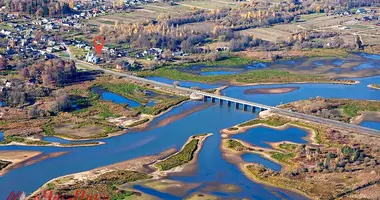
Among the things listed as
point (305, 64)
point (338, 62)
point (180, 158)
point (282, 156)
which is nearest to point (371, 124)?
point (282, 156)

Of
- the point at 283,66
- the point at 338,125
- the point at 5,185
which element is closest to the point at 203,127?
the point at 338,125

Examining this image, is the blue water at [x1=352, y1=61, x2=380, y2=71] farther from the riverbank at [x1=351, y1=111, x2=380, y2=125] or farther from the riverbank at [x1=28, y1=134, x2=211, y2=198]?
the riverbank at [x1=28, y1=134, x2=211, y2=198]

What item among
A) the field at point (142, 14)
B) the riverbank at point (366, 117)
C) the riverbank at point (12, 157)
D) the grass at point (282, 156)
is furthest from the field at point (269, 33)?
the riverbank at point (12, 157)

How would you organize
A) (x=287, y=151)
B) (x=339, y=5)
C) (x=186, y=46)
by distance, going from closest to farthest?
(x=287, y=151) < (x=186, y=46) < (x=339, y=5)

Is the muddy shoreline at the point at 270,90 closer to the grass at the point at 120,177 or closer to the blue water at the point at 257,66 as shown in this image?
the blue water at the point at 257,66

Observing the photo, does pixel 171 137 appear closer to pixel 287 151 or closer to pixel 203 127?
pixel 203 127
